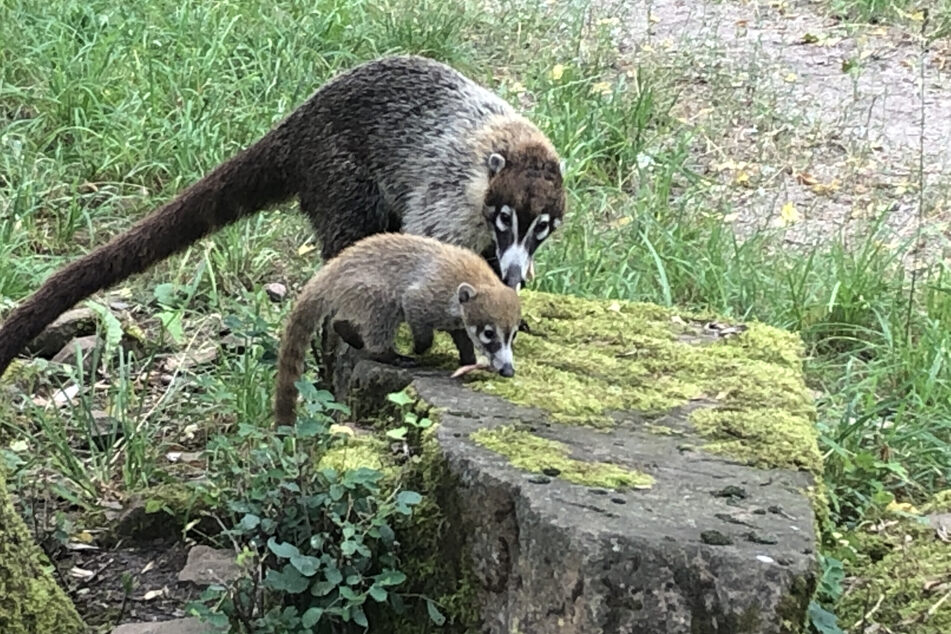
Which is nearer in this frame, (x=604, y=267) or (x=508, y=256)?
(x=508, y=256)

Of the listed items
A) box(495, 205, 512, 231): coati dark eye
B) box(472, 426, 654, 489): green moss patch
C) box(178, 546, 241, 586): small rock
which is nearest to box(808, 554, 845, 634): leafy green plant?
box(472, 426, 654, 489): green moss patch

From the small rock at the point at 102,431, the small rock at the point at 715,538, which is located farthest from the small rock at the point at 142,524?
the small rock at the point at 715,538

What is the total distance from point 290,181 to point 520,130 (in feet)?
2.87

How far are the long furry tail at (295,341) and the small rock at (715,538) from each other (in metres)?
1.36

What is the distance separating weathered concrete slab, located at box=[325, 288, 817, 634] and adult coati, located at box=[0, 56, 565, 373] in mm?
1122

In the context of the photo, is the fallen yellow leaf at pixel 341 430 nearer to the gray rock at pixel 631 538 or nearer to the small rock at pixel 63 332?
the gray rock at pixel 631 538

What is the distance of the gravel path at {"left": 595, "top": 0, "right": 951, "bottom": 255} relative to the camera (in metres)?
6.23

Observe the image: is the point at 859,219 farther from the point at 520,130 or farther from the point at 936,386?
the point at 520,130

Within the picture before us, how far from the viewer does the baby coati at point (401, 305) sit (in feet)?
9.82

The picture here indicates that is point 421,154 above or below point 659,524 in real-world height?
above

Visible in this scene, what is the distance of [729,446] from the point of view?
2703 millimetres

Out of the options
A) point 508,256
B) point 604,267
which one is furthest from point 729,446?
point 604,267

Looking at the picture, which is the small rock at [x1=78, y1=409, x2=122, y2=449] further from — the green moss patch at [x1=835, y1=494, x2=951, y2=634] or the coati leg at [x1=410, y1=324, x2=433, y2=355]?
the green moss patch at [x1=835, y1=494, x2=951, y2=634]

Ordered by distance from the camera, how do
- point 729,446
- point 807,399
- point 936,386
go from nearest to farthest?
point 729,446, point 807,399, point 936,386
